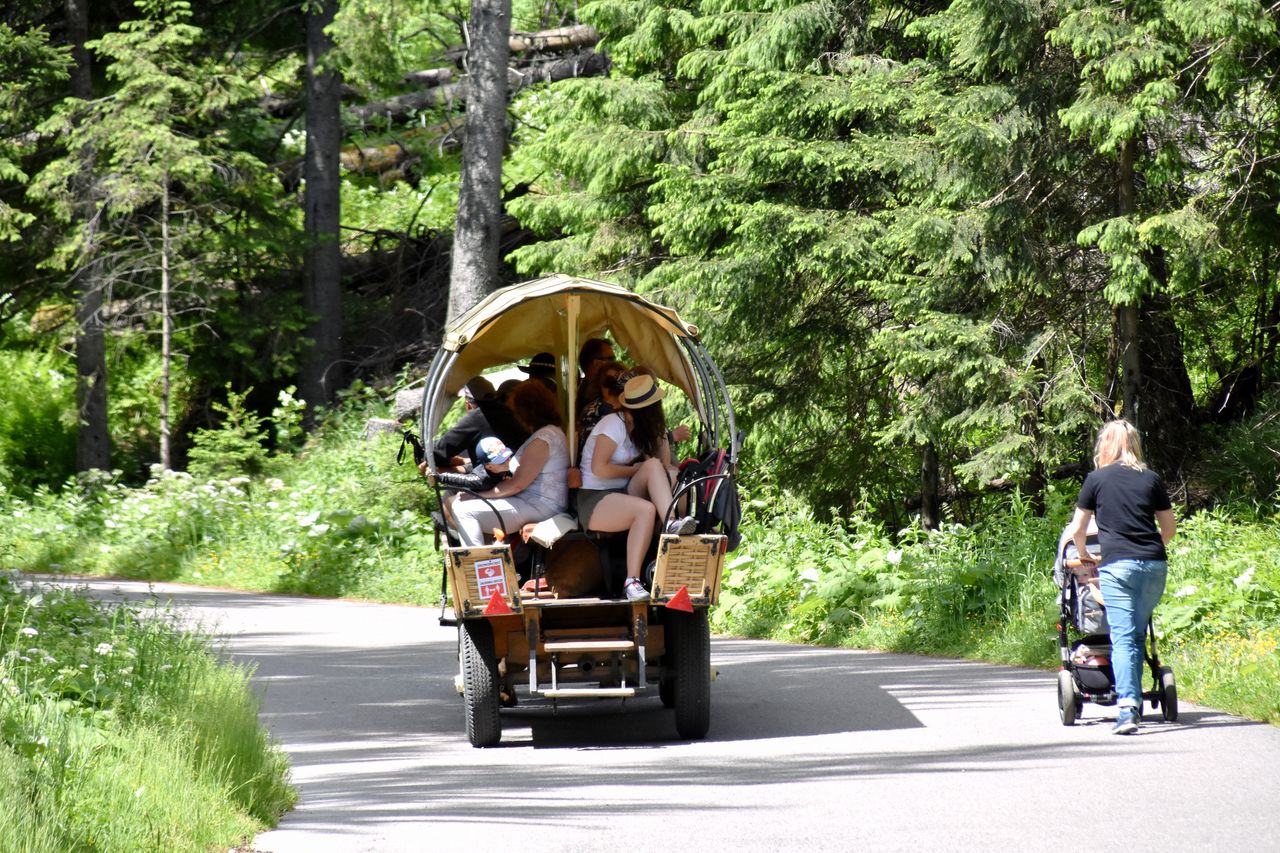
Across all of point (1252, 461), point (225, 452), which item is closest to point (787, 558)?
point (1252, 461)

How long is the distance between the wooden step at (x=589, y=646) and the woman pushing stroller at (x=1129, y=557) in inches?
111

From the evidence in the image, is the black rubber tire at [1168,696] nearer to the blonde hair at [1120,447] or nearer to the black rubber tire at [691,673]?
the blonde hair at [1120,447]

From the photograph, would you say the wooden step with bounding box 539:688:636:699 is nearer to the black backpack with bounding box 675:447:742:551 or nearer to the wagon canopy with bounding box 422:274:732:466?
the black backpack with bounding box 675:447:742:551

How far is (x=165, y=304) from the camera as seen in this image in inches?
1017

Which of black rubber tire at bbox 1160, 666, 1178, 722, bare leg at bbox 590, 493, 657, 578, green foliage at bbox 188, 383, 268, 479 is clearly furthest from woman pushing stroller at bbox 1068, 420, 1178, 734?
green foliage at bbox 188, 383, 268, 479

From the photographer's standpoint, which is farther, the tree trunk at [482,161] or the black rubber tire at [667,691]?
the tree trunk at [482,161]

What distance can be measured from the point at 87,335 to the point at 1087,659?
2195 centimetres

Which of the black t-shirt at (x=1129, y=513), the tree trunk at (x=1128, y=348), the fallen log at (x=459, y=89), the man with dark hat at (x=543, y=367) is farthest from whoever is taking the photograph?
the fallen log at (x=459, y=89)

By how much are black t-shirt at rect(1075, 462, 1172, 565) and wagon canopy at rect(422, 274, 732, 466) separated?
2513 mm

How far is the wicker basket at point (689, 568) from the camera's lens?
9.16 meters

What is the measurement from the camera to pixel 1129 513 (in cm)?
890

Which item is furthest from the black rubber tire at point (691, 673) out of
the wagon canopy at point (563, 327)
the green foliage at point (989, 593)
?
the green foliage at point (989, 593)

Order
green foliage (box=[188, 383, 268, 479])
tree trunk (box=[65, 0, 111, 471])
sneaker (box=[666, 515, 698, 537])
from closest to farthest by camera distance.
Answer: sneaker (box=[666, 515, 698, 537]) → green foliage (box=[188, 383, 268, 479]) → tree trunk (box=[65, 0, 111, 471])

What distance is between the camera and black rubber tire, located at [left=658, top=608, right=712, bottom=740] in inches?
364
